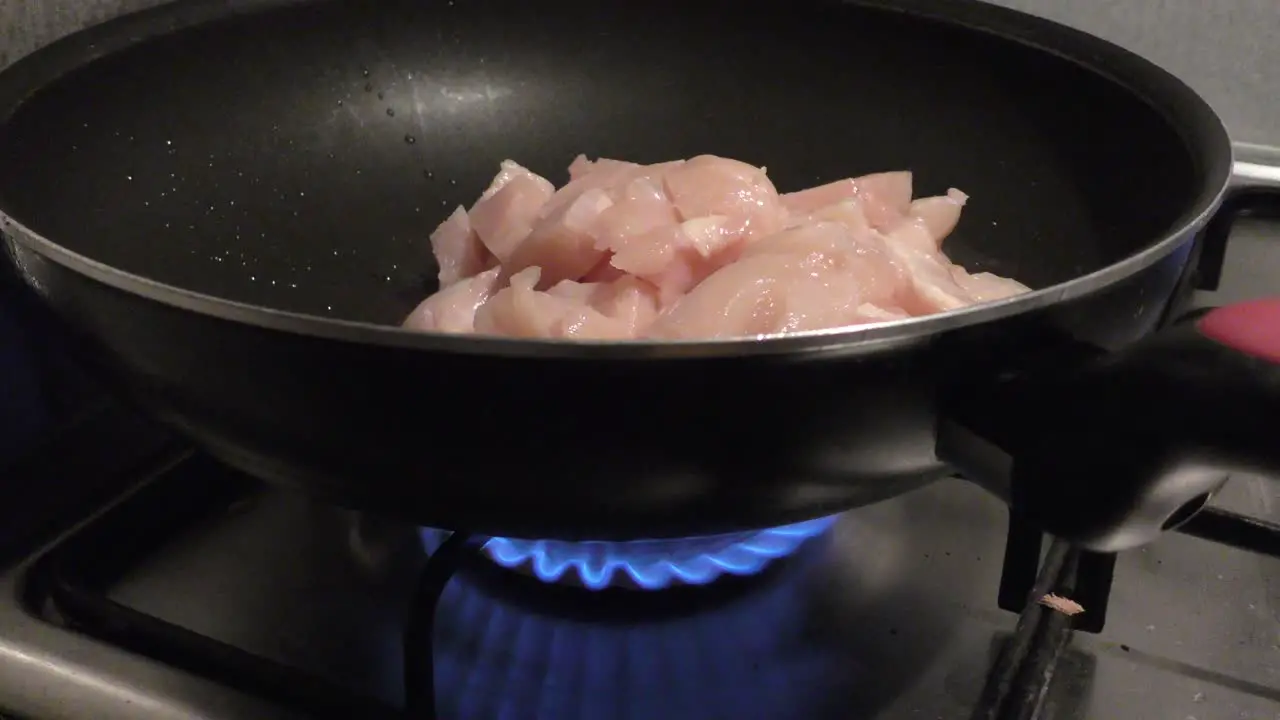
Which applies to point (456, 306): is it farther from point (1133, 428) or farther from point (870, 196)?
point (1133, 428)

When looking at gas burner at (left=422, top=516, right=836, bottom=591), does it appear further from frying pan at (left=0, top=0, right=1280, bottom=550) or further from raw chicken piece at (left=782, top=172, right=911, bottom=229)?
raw chicken piece at (left=782, top=172, right=911, bottom=229)

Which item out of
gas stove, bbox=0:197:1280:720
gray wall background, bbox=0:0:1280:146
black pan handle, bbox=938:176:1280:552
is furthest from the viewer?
gray wall background, bbox=0:0:1280:146

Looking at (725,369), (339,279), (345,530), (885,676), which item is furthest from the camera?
(339,279)

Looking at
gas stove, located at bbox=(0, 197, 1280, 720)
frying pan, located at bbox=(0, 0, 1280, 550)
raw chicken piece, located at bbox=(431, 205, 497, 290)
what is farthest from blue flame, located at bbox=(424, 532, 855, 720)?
raw chicken piece, located at bbox=(431, 205, 497, 290)

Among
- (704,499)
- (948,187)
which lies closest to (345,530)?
(704,499)

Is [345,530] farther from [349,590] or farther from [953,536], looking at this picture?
[953,536]

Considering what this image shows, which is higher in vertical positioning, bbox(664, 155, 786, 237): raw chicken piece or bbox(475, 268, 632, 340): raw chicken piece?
bbox(664, 155, 786, 237): raw chicken piece

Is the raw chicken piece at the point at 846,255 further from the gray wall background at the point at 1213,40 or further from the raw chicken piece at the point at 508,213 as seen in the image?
the gray wall background at the point at 1213,40

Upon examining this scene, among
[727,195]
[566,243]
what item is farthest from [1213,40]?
[566,243]
